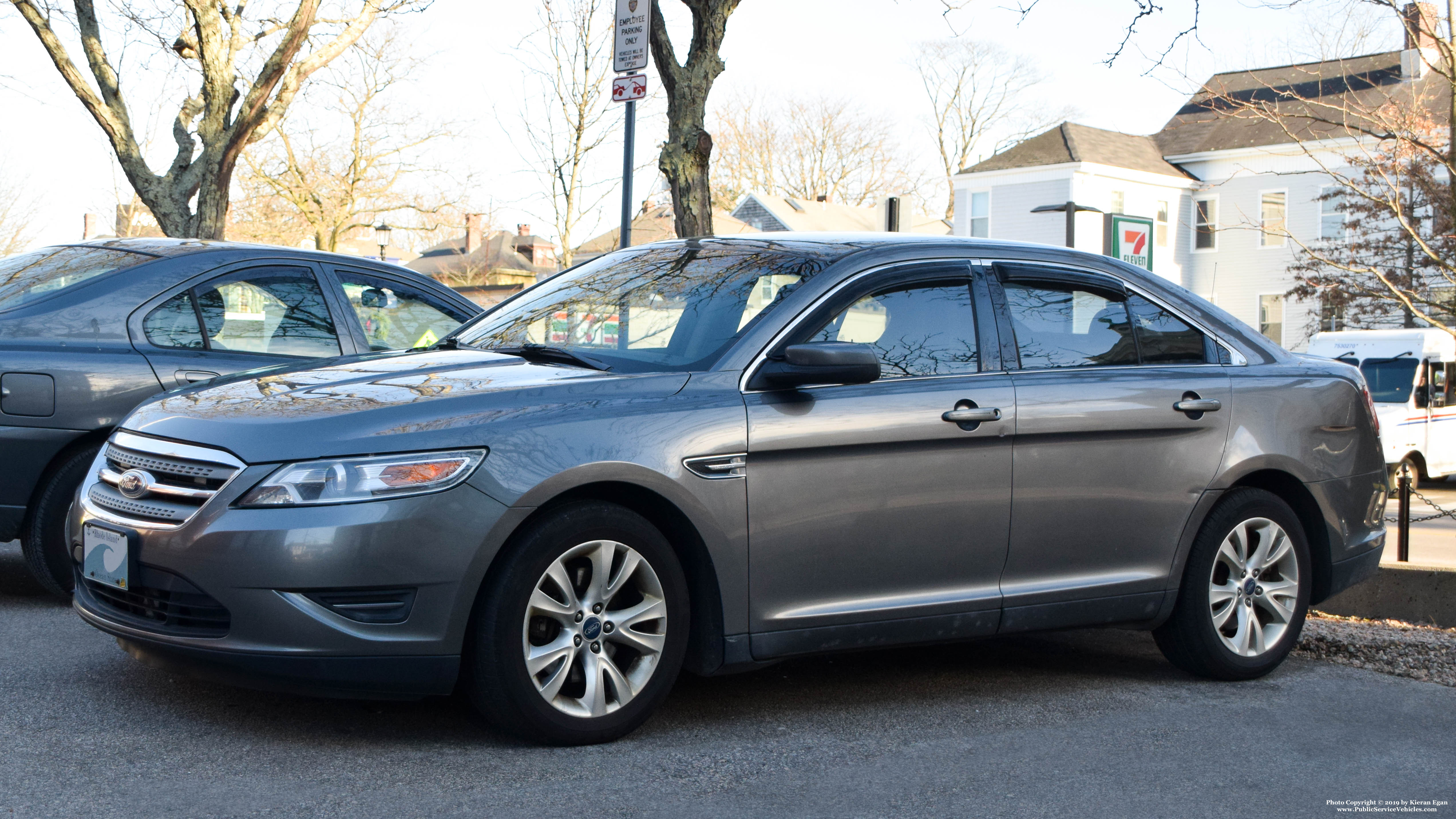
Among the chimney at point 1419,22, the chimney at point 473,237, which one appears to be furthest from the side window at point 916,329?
the chimney at point 473,237

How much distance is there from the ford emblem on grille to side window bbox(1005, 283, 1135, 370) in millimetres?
2938

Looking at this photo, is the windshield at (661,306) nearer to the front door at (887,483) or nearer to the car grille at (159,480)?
the front door at (887,483)

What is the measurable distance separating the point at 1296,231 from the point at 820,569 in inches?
1405

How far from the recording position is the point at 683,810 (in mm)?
3590

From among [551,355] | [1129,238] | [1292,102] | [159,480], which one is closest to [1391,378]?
[1292,102]

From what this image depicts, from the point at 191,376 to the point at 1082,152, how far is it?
33710 millimetres

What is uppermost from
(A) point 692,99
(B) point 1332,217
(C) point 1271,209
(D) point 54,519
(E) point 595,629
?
(C) point 1271,209

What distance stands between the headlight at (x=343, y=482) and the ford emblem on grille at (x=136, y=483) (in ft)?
1.40

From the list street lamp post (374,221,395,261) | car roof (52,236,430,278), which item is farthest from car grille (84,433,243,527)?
street lamp post (374,221,395,261)

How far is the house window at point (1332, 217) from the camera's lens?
104ft

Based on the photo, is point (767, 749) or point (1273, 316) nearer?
point (767, 749)

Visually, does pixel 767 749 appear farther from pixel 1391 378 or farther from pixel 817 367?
pixel 1391 378

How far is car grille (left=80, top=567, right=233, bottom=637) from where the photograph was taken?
3.81 meters

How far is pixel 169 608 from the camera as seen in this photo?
12.8 feet
